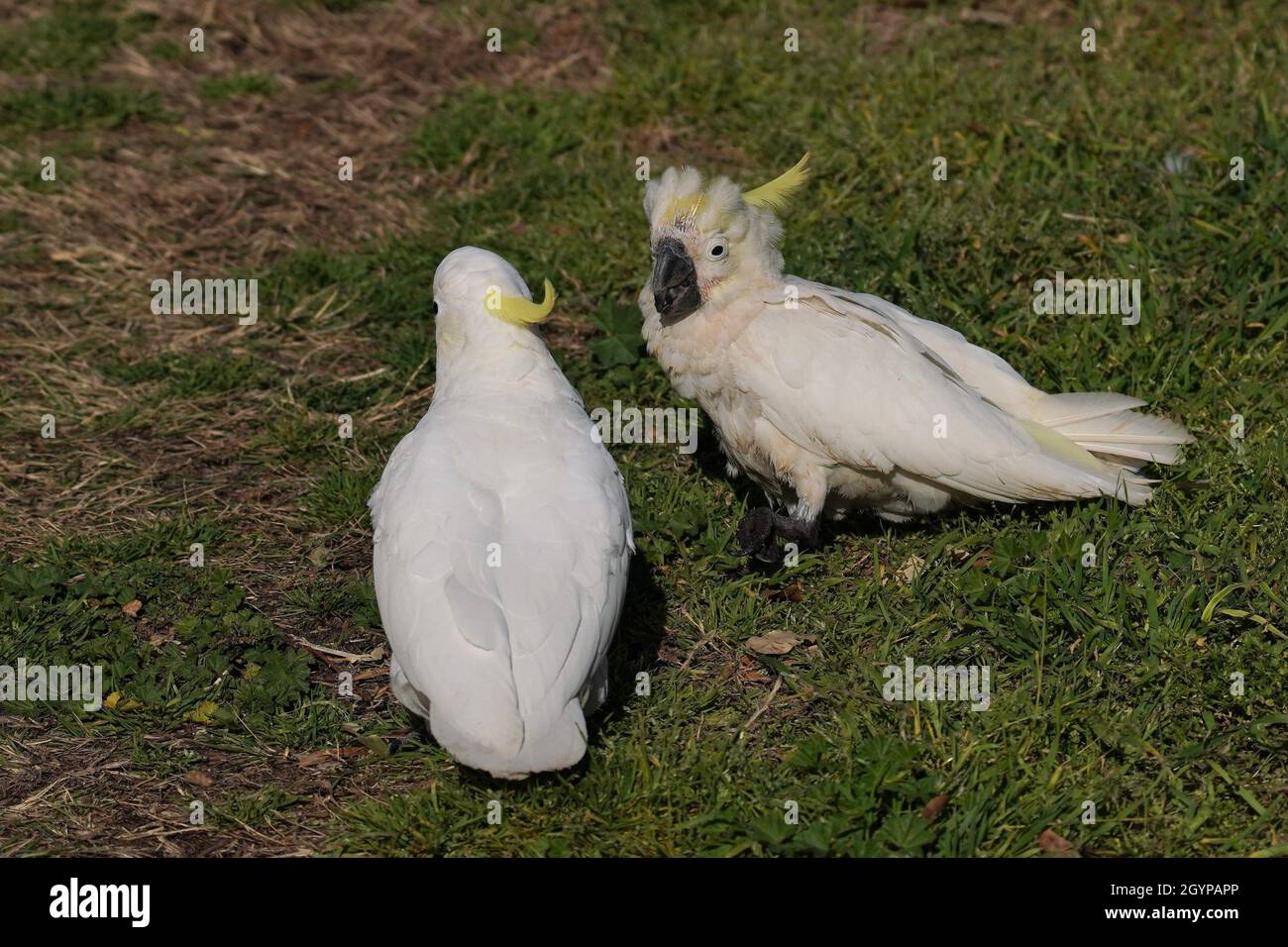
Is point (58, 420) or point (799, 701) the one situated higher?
point (58, 420)

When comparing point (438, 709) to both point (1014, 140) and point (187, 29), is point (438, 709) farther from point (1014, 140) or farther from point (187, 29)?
point (187, 29)

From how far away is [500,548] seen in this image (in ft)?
12.2

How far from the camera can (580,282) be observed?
19.9 ft

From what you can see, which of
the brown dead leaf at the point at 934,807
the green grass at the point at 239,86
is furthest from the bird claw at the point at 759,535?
the green grass at the point at 239,86

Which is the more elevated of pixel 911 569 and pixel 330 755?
pixel 911 569

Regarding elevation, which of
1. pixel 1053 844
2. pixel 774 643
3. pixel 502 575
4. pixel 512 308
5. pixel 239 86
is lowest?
pixel 1053 844

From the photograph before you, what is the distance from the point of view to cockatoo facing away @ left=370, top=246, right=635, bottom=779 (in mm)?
3426

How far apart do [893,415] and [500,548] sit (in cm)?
147

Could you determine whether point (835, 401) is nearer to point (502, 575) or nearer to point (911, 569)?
point (911, 569)

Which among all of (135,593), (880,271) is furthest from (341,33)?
(135,593)

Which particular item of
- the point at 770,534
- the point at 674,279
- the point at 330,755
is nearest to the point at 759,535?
the point at 770,534

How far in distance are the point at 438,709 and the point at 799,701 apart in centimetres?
123

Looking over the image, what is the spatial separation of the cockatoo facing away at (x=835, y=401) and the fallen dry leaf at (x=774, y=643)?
0.31 m

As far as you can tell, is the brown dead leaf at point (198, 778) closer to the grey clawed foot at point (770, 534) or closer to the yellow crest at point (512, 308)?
the yellow crest at point (512, 308)
